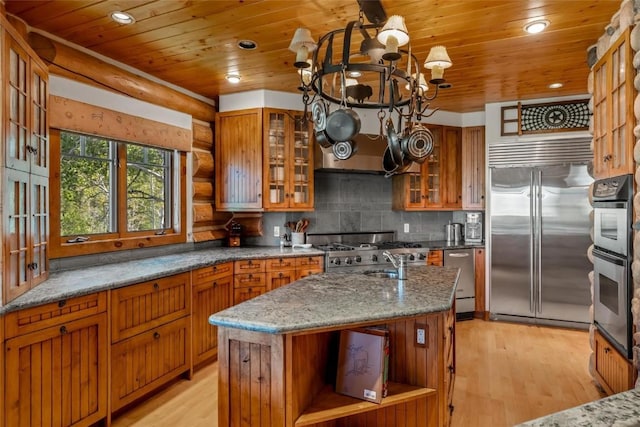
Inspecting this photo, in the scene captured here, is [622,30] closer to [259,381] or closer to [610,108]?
[610,108]

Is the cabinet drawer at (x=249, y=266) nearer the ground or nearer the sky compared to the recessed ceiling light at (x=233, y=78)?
nearer the ground

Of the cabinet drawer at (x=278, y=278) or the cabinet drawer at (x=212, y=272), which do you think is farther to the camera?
the cabinet drawer at (x=278, y=278)

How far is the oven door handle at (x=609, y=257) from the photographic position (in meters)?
2.41

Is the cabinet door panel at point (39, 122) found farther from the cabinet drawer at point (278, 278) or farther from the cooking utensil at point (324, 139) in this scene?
the cabinet drawer at point (278, 278)

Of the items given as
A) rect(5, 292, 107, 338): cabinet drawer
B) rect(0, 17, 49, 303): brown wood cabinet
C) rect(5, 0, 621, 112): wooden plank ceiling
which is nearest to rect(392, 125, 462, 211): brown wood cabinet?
rect(5, 0, 621, 112): wooden plank ceiling

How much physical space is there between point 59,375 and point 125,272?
2.71 ft

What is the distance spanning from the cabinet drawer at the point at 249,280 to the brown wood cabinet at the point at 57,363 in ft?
4.67

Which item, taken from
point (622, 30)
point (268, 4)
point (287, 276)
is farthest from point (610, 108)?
point (287, 276)

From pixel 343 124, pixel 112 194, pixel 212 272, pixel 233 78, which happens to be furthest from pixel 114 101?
pixel 343 124

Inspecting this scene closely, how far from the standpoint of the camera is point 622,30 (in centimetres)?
239

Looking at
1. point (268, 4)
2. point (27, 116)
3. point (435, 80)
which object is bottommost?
point (27, 116)

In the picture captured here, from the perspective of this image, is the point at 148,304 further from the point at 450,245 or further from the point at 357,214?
the point at 450,245

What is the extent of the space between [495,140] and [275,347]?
407 cm

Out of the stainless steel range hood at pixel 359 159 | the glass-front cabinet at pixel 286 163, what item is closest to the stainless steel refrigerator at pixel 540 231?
the stainless steel range hood at pixel 359 159
